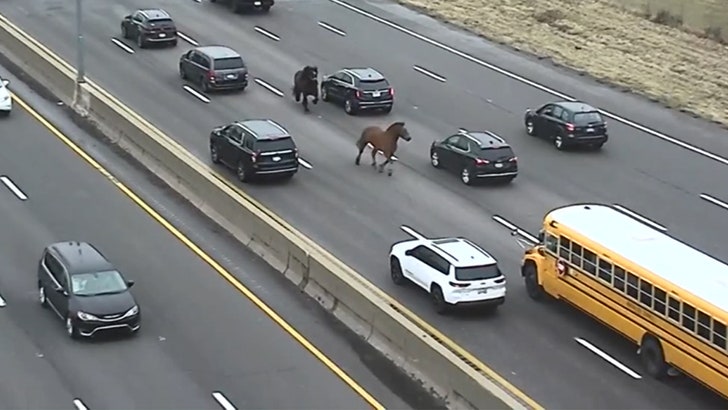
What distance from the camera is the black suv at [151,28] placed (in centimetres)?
5847

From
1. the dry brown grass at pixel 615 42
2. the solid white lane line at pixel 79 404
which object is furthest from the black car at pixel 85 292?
the dry brown grass at pixel 615 42

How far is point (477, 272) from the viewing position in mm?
34469

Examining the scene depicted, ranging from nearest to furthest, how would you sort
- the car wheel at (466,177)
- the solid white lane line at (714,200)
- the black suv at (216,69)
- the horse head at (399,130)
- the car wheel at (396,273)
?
1. the car wheel at (396,273)
2. the solid white lane line at (714,200)
3. the car wheel at (466,177)
4. the horse head at (399,130)
5. the black suv at (216,69)

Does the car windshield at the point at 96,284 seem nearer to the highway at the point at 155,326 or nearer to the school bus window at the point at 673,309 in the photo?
the highway at the point at 155,326

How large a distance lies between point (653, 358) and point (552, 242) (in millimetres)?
4631

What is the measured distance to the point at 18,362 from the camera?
31.2 meters

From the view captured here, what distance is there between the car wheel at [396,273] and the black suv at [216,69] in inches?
717

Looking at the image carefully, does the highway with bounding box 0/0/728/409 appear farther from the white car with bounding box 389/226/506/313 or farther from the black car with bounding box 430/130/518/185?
the white car with bounding box 389/226/506/313

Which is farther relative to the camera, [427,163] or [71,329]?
[427,163]

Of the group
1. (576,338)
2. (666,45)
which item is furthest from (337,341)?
(666,45)

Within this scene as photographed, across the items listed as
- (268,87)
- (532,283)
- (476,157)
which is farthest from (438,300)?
(268,87)

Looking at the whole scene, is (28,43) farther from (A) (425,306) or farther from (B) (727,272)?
(B) (727,272)

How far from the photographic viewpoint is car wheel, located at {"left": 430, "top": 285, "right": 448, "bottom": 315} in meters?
34.4

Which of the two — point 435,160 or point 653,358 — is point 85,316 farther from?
point 435,160
